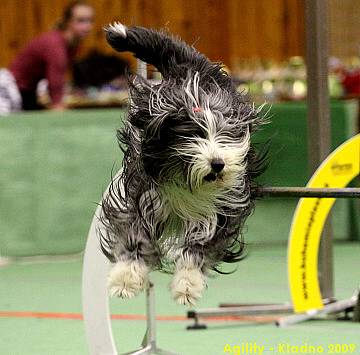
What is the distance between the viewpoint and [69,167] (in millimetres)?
9719

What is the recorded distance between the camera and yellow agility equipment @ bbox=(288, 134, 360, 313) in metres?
6.97

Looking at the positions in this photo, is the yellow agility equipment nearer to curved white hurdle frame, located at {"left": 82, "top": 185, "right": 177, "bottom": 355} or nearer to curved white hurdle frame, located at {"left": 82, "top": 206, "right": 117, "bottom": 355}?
curved white hurdle frame, located at {"left": 82, "top": 185, "right": 177, "bottom": 355}

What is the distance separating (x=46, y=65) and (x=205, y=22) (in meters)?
4.51

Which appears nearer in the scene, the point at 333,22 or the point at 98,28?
the point at 333,22

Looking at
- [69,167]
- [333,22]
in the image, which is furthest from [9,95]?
→ [333,22]

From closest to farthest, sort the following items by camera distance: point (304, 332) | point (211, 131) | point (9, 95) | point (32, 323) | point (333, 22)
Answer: point (211, 131), point (304, 332), point (32, 323), point (9, 95), point (333, 22)

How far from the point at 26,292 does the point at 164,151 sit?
4310 mm

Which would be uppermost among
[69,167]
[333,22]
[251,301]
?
[333,22]

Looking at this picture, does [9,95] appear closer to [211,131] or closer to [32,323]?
[32,323]

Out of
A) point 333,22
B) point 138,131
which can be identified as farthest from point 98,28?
point 138,131

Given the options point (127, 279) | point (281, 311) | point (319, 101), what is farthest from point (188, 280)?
point (319, 101)

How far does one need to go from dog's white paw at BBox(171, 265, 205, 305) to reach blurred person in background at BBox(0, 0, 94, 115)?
20.2ft

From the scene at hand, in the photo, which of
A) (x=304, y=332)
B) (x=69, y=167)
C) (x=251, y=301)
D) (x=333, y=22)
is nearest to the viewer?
(x=304, y=332)

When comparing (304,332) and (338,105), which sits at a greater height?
(338,105)
